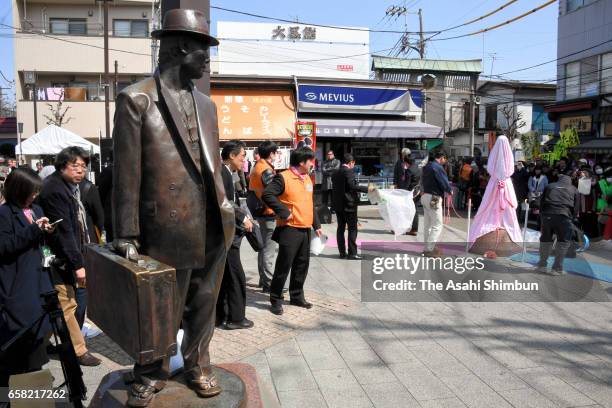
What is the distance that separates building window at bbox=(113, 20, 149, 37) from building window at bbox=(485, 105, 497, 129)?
24018mm

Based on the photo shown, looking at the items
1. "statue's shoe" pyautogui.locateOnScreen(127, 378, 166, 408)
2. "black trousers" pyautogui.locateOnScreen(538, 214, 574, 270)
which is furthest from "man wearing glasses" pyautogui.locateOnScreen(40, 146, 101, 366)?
"black trousers" pyautogui.locateOnScreen(538, 214, 574, 270)

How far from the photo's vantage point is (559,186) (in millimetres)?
7793

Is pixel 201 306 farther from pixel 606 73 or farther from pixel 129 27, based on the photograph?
pixel 129 27

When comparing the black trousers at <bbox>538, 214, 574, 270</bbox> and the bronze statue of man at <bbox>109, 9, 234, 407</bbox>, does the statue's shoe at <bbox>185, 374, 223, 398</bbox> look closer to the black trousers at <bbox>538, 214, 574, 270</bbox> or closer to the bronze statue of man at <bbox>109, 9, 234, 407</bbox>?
the bronze statue of man at <bbox>109, 9, 234, 407</bbox>

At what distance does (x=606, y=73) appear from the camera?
69.8ft

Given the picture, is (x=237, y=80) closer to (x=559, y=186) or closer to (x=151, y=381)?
(x=559, y=186)

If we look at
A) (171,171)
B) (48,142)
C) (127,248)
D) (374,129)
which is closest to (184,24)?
(171,171)

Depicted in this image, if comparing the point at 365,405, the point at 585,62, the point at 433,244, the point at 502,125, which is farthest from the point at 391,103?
the point at 502,125

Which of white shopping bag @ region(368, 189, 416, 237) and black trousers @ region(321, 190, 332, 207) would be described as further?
black trousers @ region(321, 190, 332, 207)

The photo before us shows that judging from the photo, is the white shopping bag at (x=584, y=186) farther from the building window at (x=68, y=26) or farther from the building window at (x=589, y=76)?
the building window at (x=68, y=26)

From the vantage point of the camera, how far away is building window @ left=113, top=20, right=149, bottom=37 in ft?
88.5

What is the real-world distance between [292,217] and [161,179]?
10.6 ft

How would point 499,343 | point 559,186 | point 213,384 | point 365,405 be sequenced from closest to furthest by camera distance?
point 213,384
point 365,405
point 499,343
point 559,186

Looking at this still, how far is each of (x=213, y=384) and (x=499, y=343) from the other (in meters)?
3.12
